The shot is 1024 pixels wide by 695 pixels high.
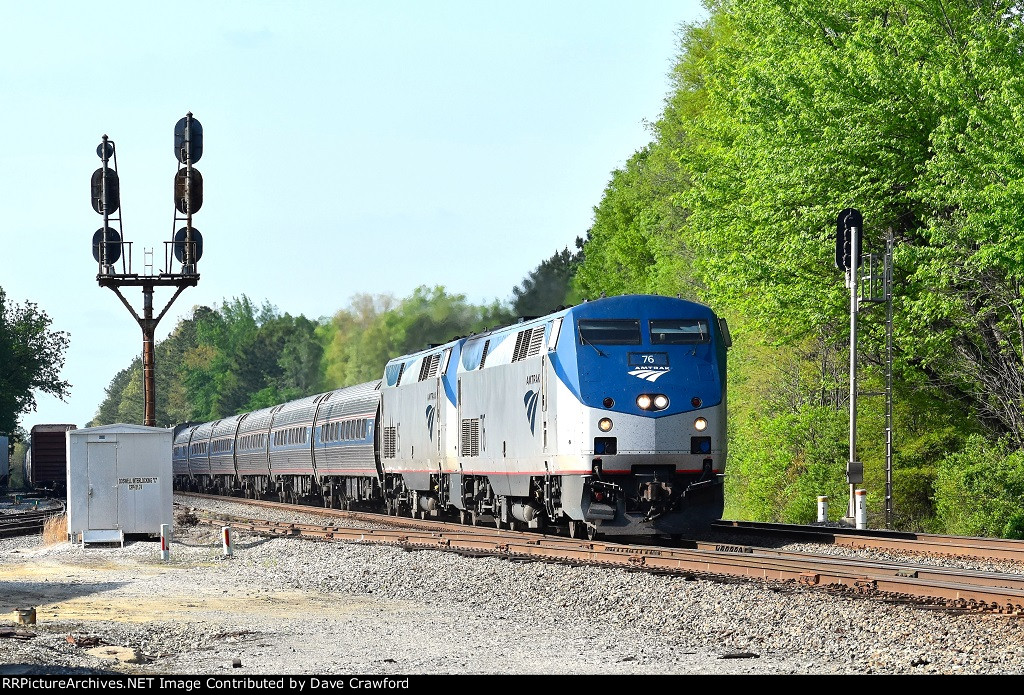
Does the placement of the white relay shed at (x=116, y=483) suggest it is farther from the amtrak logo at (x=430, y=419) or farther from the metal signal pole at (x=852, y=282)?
the metal signal pole at (x=852, y=282)

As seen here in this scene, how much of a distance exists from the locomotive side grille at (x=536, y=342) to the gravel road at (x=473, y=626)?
4.11 metres

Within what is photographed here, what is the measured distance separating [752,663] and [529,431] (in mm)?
12314

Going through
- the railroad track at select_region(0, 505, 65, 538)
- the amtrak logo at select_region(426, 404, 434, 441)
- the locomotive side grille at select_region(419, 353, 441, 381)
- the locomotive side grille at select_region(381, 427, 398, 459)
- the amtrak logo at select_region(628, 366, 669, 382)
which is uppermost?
the locomotive side grille at select_region(419, 353, 441, 381)

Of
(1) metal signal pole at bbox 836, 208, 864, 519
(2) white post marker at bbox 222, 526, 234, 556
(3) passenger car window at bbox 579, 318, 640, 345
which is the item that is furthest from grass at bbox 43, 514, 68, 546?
(1) metal signal pole at bbox 836, 208, 864, 519

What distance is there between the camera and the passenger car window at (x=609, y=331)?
71.3ft

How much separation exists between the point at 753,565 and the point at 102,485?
51.9 ft

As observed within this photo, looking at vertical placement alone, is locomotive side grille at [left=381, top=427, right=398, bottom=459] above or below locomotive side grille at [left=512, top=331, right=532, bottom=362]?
below

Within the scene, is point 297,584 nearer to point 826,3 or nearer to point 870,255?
point 870,255

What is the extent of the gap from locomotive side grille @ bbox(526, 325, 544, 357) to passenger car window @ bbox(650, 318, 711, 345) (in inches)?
77.9

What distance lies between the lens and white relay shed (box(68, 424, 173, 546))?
2847cm

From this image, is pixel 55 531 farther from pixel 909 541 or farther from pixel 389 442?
pixel 909 541

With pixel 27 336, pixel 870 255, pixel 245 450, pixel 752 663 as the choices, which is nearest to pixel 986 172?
pixel 870 255

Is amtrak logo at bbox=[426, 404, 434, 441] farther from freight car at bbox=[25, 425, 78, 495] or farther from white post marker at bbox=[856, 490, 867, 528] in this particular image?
freight car at bbox=[25, 425, 78, 495]

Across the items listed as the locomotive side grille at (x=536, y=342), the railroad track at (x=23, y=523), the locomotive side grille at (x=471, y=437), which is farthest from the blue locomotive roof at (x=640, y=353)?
the railroad track at (x=23, y=523)
